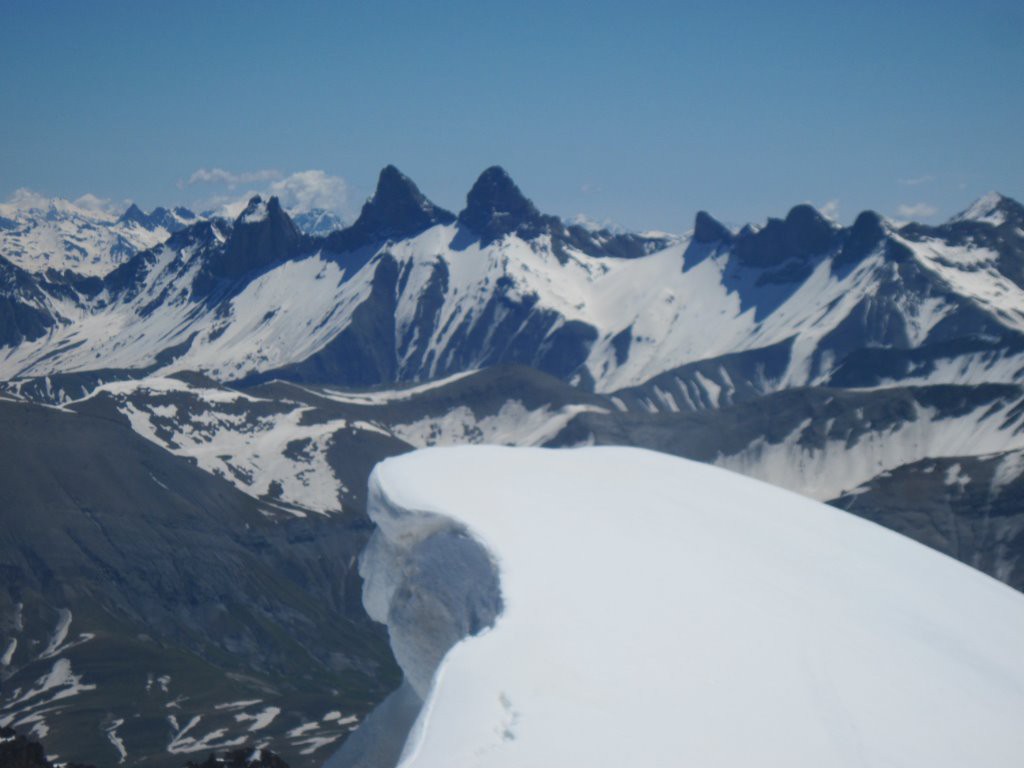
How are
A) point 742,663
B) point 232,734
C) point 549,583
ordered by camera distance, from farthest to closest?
point 232,734
point 549,583
point 742,663

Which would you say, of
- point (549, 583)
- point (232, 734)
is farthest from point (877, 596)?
point (232, 734)

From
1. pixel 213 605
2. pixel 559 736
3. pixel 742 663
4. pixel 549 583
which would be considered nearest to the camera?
pixel 559 736

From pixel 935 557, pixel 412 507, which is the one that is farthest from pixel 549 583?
pixel 935 557

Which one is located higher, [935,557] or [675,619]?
[935,557]

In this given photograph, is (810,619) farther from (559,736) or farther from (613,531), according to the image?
(559,736)

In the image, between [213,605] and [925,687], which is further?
[213,605]

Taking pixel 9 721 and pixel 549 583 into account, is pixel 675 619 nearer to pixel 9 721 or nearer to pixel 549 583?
pixel 549 583
